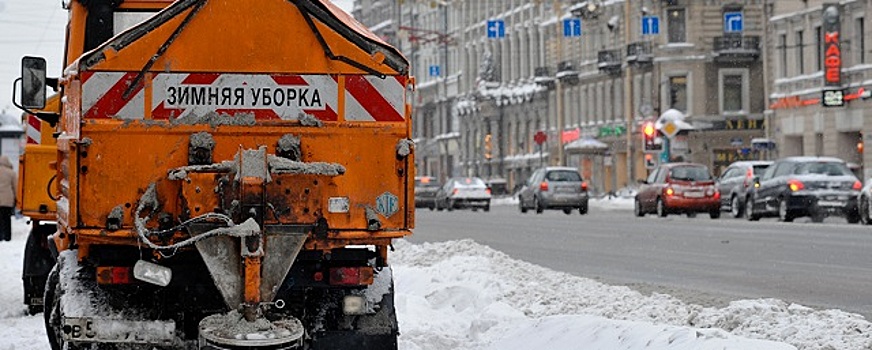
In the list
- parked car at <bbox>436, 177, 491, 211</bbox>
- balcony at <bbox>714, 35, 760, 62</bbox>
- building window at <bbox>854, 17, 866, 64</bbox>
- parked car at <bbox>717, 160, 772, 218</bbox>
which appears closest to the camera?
parked car at <bbox>717, 160, 772, 218</bbox>

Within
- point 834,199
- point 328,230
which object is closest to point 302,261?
point 328,230

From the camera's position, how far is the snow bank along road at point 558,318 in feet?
34.2

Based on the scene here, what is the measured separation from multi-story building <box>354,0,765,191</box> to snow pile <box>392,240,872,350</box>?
43009 mm

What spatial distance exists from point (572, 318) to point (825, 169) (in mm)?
26021

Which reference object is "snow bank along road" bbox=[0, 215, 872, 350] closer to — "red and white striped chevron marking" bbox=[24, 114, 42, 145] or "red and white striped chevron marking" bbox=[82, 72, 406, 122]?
"red and white striped chevron marking" bbox=[24, 114, 42, 145]

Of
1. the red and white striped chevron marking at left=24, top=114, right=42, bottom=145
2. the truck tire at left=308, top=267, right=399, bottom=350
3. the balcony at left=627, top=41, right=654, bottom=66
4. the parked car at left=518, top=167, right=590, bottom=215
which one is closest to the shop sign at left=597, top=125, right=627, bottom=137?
the balcony at left=627, top=41, right=654, bottom=66

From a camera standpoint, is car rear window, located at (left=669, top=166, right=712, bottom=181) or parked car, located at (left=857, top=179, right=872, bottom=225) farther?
car rear window, located at (left=669, top=166, right=712, bottom=181)

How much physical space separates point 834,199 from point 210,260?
2925cm

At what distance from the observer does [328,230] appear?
9.03 meters

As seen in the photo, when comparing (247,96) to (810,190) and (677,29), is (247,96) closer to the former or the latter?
(810,190)

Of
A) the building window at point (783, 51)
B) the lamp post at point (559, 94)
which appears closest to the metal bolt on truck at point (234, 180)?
the building window at point (783, 51)

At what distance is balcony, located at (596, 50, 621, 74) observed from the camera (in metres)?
83.6

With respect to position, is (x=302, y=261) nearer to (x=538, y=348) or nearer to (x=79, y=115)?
(x=79, y=115)

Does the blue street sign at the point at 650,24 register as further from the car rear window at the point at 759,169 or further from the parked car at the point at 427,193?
the car rear window at the point at 759,169
